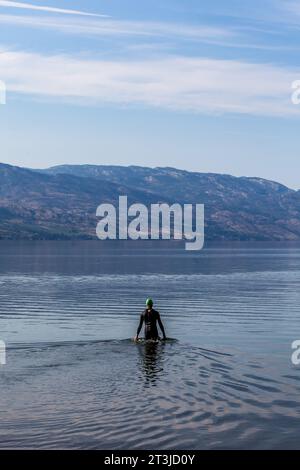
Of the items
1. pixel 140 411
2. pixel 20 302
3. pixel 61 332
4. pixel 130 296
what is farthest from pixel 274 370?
pixel 130 296

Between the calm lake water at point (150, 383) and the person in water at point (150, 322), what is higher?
the person in water at point (150, 322)

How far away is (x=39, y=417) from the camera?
2533cm

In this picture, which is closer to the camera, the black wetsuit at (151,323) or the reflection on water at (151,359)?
the reflection on water at (151,359)

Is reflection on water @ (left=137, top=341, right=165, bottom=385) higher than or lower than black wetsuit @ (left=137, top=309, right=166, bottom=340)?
lower

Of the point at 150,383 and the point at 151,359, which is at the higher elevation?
the point at 151,359

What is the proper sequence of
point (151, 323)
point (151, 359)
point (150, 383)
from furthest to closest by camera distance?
point (151, 323) → point (151, 359) → point (150, 383)

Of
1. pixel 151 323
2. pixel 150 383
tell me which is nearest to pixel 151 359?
pixel 151 323

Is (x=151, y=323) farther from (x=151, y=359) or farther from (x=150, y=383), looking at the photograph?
(x=150, y=383)

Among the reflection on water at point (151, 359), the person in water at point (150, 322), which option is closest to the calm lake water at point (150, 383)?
the reflection on water at point (151, 359)

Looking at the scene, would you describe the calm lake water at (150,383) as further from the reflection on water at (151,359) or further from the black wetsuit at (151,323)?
the black wetsuit at (151,323)

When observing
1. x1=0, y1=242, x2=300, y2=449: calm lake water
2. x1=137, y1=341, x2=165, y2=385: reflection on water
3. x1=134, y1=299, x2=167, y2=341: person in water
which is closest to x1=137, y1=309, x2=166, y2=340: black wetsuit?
x1=134, y1=299, x2=167, y2=341: person in water

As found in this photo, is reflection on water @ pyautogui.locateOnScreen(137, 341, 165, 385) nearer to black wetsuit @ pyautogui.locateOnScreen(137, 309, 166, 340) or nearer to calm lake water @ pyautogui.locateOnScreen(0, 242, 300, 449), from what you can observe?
calm lake water @ pyautogui.locateOnScreen(0, 242, 300, 449)
